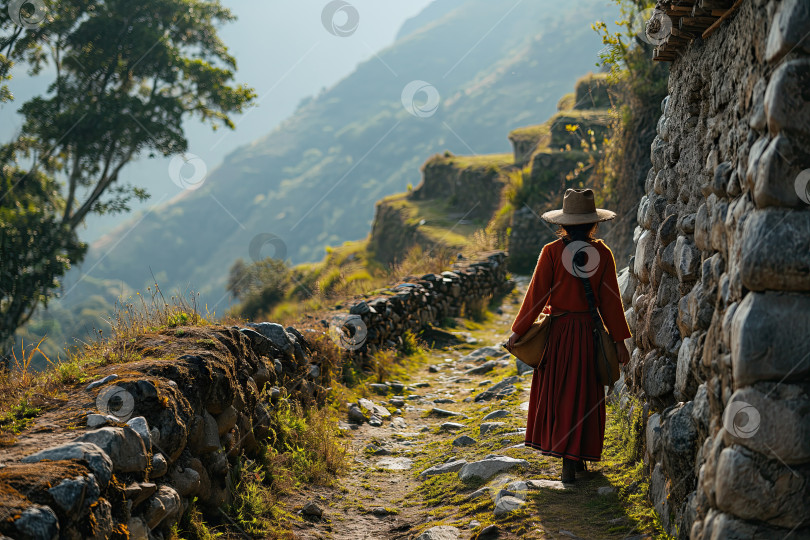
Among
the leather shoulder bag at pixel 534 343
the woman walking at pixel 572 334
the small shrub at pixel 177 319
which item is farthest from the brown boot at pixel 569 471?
the small shrub at pixel 177 319

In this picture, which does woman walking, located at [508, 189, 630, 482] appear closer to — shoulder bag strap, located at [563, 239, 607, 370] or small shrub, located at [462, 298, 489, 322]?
shoulder bag strap, located at [563, 239, 607, 370]

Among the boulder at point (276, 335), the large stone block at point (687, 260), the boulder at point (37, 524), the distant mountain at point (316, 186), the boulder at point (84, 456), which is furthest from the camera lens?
the distant mountain at point (316, 186)

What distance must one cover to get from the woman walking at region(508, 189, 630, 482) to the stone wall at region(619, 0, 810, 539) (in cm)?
58

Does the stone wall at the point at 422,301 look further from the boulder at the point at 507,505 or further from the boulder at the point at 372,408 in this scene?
the boulder at the point at 507,505

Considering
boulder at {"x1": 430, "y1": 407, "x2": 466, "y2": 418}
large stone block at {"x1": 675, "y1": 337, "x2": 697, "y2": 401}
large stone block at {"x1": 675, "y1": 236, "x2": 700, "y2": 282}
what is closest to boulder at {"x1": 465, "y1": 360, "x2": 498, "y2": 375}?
boulder at {"x1": 430, "y1": 407, "x2": 466, "y2": 418}

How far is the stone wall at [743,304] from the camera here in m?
2.44

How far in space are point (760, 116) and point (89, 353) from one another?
4449mm

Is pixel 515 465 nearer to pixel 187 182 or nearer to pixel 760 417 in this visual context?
pixel 760 417

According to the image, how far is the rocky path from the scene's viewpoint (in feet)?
13.7

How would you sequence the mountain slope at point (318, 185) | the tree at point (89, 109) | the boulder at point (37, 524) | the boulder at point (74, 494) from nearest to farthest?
the boulder at point (37, 524), the boulder at point (74, 494), the tree at point (89, 109), the mountain slope at point (318, 185)

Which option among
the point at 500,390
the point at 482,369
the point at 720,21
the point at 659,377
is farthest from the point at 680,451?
the point at 482,369

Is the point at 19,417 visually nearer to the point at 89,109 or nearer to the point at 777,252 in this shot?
the point at 777,252

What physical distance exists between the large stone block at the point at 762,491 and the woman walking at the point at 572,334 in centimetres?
194

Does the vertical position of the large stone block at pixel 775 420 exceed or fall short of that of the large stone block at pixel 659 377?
it exceeds it
